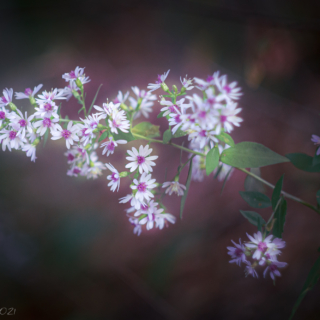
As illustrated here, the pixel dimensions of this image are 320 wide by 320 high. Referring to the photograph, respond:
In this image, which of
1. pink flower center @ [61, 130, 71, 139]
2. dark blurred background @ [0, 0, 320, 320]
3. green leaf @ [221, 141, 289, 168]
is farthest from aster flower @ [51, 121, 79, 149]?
dark blurred background @ [0, 0, 320, 320]

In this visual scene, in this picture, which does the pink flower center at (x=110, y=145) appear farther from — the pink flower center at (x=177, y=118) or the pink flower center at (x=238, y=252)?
the pink flower center at (x=238, y=252)

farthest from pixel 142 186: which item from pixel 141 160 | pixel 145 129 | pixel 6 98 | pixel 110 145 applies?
pixel 6 98

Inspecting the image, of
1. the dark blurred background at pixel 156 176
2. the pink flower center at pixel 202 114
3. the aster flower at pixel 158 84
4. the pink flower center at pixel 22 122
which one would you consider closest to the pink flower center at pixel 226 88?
the pink flower center at pixel 202 114

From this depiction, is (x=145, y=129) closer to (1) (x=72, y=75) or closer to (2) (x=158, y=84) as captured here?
(2) (x=158, y=84)

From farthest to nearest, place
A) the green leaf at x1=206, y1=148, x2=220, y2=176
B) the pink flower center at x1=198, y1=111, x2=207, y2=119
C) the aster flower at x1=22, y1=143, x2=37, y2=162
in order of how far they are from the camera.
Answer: the aster flower at x1=22, y1=143, x2=37, y2=162 → the green leaf at x1=206, y1=148, x2=220, y2=176 → the pink flower center at x1=198, y1=111, x2=207, y2=119

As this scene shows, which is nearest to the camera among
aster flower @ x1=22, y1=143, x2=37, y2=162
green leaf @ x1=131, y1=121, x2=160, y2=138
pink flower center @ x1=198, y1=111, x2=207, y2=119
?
pink flower center @ x1=198, y1=111, x2=207, y2=119

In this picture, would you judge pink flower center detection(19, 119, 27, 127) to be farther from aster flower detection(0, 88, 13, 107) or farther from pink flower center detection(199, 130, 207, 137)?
pink flower center detection(199, 130, 207, 137)
